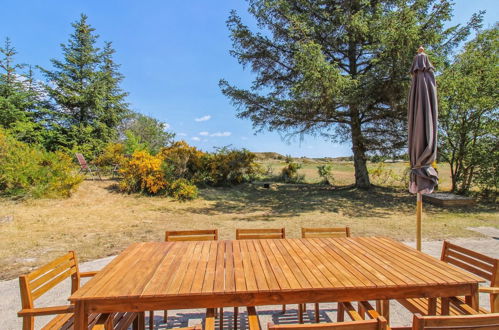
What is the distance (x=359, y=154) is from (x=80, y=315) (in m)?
10.3

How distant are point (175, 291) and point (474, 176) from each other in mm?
10932

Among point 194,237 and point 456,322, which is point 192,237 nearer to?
point 194,237

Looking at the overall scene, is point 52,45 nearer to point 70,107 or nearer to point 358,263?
point 70,107

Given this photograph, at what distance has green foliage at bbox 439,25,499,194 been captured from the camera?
25.7 feet

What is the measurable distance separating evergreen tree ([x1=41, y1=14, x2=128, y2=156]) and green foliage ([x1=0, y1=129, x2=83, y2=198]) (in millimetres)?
8412

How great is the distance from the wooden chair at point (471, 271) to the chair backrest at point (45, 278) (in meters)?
2.54

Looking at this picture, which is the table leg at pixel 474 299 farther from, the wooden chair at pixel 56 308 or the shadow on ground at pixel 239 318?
the wooden chair at pixel 56 308

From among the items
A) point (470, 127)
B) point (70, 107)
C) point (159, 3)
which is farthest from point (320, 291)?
point (70, 107)

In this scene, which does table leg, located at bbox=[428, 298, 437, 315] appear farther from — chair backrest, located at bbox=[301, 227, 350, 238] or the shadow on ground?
chair backrest, located at bbox=[301, 227, 350, 238]

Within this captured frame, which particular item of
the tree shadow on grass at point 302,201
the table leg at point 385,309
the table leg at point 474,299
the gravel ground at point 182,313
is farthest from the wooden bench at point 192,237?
the tree shadow on grass at point 302,201

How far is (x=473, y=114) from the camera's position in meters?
8.30

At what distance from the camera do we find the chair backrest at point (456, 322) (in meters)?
1.17

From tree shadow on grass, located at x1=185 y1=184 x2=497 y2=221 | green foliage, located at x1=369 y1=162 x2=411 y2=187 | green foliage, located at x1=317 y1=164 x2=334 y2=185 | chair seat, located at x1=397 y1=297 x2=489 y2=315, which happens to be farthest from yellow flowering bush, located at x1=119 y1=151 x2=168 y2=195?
green foliage, located at x1=369 y1=162 x2=411 y2=187

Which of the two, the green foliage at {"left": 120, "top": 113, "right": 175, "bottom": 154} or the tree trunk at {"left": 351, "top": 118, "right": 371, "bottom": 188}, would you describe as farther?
the green foliage at {"left": 120, "top": 113, "right": 175, "bottom": 154}
